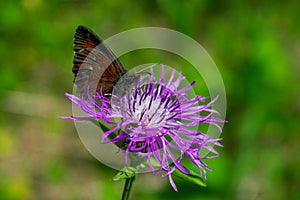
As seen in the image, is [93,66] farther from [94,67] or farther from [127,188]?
[127,188]

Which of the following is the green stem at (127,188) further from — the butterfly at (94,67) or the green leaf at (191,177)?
the butterfly at (94,67)

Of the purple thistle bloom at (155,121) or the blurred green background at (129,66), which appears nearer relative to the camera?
the purple thistle bloom at (155,121)

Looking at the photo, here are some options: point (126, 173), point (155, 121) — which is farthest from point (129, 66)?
point (126, 173)

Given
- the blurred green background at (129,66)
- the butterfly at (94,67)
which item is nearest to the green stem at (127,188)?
the butterfly at (94,67)

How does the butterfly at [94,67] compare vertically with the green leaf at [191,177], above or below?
above

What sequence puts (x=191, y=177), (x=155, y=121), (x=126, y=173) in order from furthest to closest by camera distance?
(x=155, y=121) < (x=191, y=177) < (x=126, y=173)

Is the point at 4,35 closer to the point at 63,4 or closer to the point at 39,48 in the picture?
the point at 39,48

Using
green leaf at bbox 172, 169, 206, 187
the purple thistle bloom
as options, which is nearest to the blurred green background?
the purple thistle bloom

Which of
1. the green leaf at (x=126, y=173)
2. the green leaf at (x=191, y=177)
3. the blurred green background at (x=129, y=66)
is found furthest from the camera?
the blurred green background at (x=129, y=66)

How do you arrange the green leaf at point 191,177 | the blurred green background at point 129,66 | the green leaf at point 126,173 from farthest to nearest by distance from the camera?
the blurred green background at point 129,66 → the green leaf at point 191,177 → the green leaf at point 126,173
